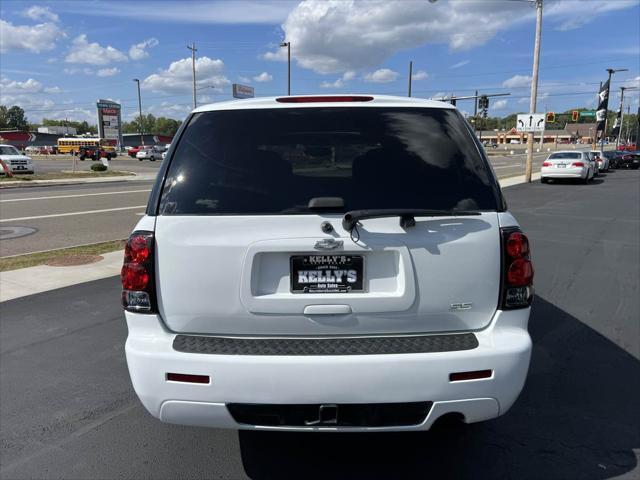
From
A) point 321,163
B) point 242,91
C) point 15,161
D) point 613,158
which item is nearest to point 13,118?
point 242,91

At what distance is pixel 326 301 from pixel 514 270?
0.94 meters

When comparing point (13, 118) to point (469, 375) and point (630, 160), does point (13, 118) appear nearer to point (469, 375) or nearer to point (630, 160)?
point (630, 160)

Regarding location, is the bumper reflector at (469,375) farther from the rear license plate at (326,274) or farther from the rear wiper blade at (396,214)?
the rear wiper blade at (396,214)

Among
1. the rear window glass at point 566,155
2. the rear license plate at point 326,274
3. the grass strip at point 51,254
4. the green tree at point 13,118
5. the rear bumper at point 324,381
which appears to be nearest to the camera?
the rear bumper at point 324,381

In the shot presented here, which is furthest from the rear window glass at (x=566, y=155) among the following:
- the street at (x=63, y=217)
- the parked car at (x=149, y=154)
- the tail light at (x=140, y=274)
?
the parked car at (x=149, y=154)

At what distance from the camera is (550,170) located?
2378cm

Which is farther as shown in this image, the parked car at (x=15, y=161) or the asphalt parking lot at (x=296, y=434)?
the parked car at (x=15, y=161)

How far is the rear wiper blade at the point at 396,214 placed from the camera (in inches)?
91.7

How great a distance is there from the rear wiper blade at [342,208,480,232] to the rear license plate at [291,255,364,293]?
168 mm

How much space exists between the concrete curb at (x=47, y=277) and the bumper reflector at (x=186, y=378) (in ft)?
14.8

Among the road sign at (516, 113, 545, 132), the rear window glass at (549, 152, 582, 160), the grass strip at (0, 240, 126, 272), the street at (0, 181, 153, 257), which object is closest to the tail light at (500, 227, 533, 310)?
the grass strip at (0, 240, 126, 272)

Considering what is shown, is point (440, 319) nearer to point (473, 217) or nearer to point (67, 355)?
point (473, 217)

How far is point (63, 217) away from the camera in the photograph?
12508 millimetres

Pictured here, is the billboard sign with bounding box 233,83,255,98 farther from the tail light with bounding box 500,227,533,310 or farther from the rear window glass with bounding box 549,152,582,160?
the tail light with bounding box 500,227,533,310
